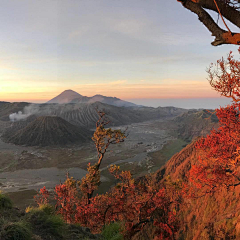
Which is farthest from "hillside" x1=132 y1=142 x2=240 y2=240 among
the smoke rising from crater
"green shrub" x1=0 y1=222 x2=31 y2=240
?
the smoke rising from crater

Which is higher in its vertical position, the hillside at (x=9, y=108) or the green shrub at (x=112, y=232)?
the hillside at (x=9, y=108)

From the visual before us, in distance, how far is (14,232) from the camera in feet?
13.8

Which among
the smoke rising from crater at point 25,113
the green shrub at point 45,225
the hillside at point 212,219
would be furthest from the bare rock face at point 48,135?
the green shrub at point 45,225

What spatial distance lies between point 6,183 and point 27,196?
11122 millimetres

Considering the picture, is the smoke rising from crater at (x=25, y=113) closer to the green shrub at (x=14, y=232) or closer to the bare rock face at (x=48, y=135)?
the bare rock face at (x=48, y=135)

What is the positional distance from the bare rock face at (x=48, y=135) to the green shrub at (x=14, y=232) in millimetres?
77741

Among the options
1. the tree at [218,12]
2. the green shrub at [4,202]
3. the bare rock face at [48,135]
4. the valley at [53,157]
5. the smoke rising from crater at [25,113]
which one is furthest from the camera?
the smoke rising from crater at [25,113]

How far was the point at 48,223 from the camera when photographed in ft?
19.3

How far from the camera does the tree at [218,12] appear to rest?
12.2 feet

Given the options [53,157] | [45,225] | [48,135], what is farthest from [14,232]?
[48,135]

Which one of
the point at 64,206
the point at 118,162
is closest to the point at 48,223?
the point at 64,206

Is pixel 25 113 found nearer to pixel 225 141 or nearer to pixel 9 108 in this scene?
pixel 9 108

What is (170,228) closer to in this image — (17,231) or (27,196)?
(17,231)

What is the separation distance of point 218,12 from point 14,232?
24.5 ft
